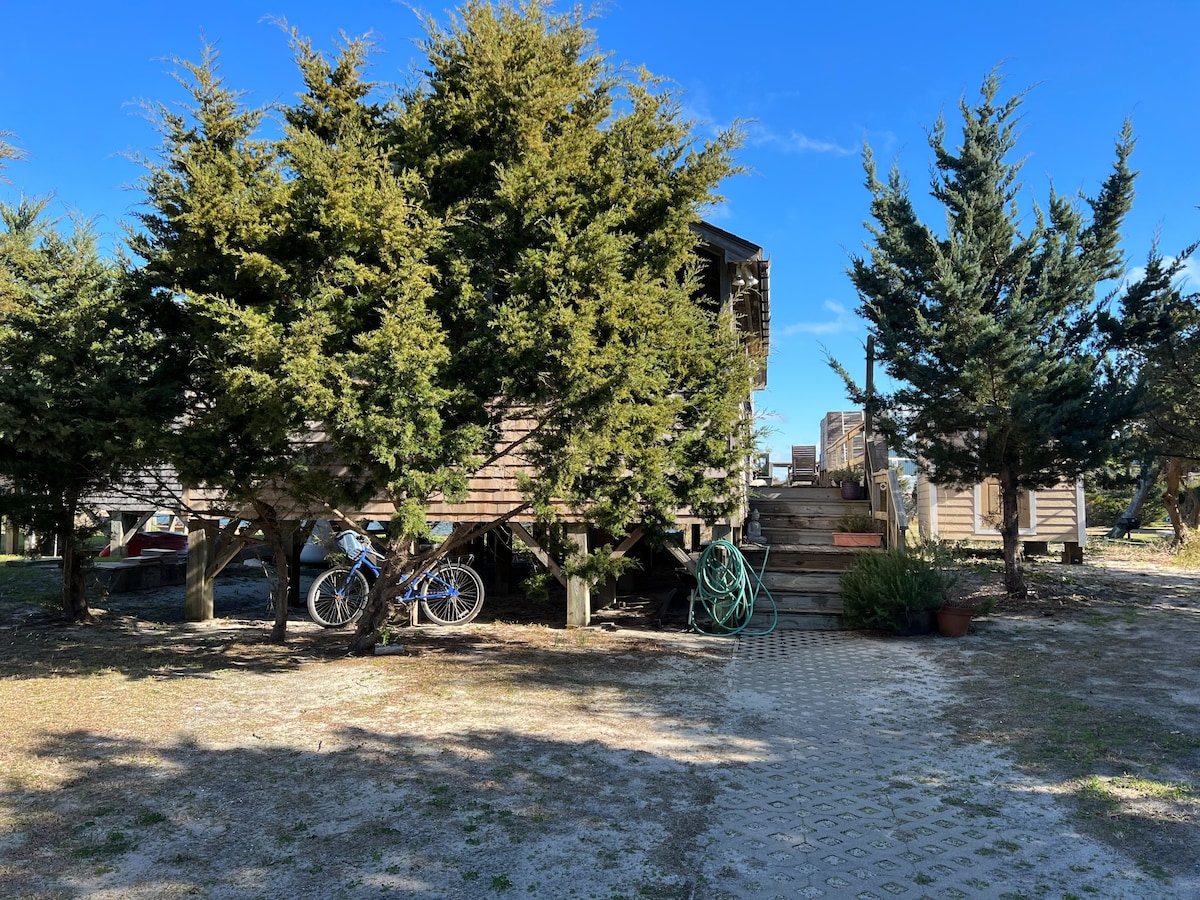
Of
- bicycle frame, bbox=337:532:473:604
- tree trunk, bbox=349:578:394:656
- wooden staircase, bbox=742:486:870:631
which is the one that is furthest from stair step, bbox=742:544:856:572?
tree trunk, bbox=349:578:394:656

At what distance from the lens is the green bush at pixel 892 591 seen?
921 centimetres

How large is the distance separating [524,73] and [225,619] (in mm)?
8665

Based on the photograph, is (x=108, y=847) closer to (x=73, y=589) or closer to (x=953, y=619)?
(x=953, y=619)

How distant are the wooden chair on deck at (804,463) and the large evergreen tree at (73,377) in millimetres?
15760

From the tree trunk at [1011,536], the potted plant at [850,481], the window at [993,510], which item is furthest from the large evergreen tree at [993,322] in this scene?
the window at [993,510]

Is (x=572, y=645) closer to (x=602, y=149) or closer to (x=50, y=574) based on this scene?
(x=602, y=149)

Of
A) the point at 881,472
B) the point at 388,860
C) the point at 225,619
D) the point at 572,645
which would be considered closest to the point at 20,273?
the point at 225,619

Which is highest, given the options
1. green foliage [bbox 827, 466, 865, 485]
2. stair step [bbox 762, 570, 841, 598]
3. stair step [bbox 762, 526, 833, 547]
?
green foliage [bbox 827, 466, 865, 485]

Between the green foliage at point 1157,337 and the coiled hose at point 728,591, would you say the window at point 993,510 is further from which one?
the coiled hose at point 728,591

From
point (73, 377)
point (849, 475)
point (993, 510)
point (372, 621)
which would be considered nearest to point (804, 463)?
point (993, 510)

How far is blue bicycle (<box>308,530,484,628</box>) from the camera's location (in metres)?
10.5

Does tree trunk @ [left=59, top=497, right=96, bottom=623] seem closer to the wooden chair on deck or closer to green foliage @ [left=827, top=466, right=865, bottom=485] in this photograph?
green foliage @ [left=827, top=466, right=865, bottom=485]

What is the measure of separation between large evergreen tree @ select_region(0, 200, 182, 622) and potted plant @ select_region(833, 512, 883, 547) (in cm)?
834

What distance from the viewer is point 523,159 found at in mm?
6895
